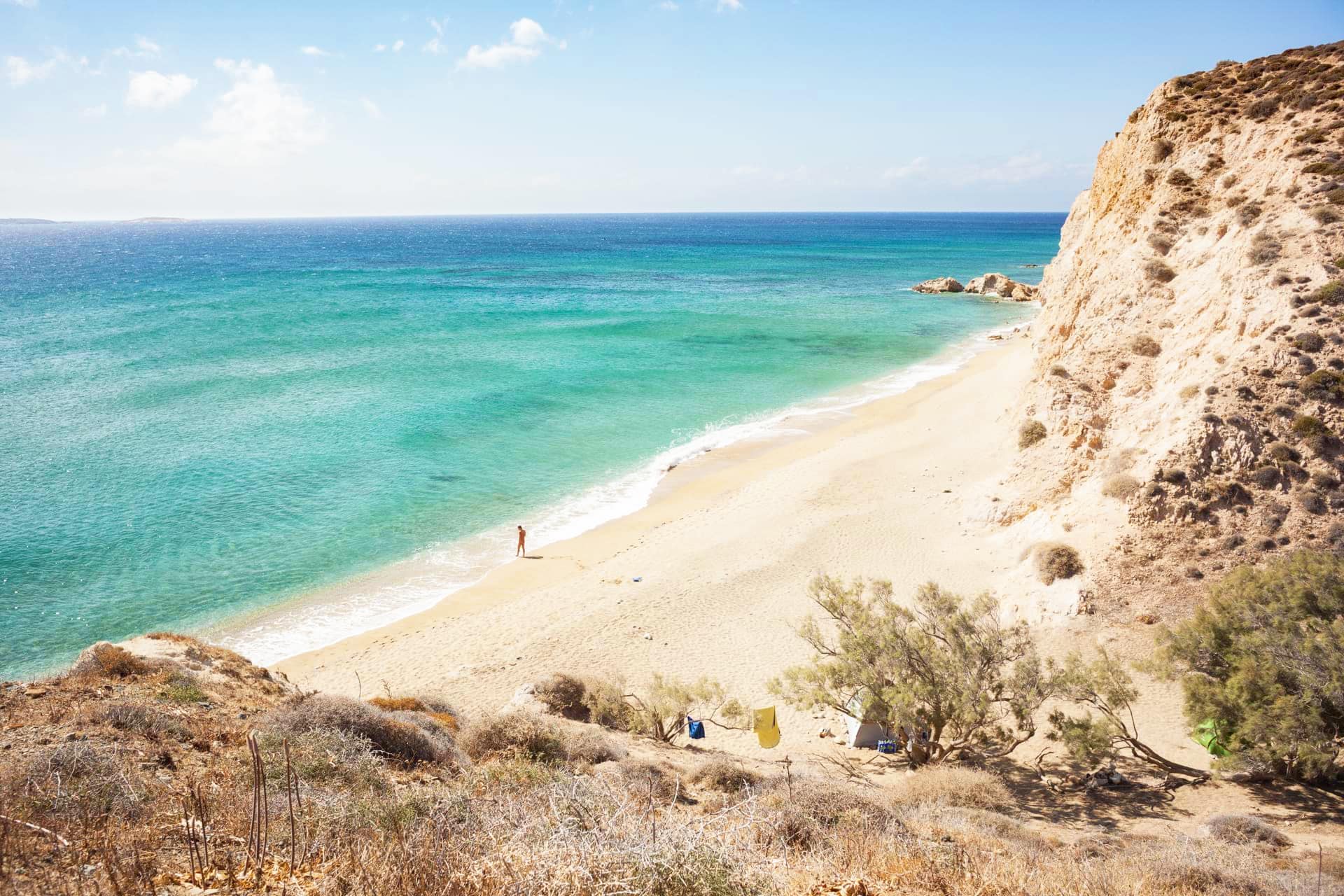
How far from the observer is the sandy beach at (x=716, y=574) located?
15.7 meters

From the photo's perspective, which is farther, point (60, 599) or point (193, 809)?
point (60, 599)

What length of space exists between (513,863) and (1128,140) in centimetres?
2899

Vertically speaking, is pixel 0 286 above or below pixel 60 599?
above

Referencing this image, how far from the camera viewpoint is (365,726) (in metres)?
8.97

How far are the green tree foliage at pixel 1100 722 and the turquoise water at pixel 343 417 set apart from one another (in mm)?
15317

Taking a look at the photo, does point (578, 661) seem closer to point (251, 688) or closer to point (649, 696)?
point (649, 696)

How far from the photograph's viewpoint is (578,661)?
15859 millimetres

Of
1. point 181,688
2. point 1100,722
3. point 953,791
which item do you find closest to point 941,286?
point 1100,722

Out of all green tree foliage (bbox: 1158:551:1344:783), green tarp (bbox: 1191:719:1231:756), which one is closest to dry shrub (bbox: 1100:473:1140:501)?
green tree foliage (bbox: 1158:551:1344:783)

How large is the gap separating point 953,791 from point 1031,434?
43.4 ft

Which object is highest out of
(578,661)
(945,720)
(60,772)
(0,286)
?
(0,286)

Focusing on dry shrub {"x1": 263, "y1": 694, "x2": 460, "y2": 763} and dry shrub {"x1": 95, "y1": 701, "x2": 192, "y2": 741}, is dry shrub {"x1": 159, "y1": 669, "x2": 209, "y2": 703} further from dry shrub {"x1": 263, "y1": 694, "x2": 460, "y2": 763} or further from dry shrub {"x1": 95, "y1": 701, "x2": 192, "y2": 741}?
dry shrub {"x1": 263, "y1": 694, "x2": 460, "y2": 763}

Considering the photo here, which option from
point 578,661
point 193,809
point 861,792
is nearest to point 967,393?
point 578,661

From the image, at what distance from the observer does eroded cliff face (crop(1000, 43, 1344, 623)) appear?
575 inches
